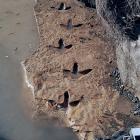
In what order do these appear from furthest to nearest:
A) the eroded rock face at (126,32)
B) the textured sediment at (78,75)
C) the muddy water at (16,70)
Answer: the muddy water at (16,70), the textured sediment at (78,75), the eroded rock face at (126,32)

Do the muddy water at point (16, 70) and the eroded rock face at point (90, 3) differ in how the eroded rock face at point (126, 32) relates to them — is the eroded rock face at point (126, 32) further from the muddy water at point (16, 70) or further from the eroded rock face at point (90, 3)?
the eroded rock face at point (90, 3)

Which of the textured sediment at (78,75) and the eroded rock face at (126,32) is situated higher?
the eroded rock face at (126,32)

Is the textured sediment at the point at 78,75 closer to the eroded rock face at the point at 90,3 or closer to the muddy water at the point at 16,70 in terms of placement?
the eroded rock face at the point at 90,3

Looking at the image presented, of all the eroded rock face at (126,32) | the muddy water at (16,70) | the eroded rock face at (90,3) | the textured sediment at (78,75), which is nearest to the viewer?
the eroded rock face at (126,32)

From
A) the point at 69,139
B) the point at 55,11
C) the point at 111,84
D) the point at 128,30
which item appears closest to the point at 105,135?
the point at 69,139

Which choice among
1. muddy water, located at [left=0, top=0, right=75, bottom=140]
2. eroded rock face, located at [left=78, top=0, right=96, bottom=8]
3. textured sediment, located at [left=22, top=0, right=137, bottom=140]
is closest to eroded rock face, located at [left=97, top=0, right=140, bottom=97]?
textured sediment, located at [left=22, top=0, right=137, bottom=140]

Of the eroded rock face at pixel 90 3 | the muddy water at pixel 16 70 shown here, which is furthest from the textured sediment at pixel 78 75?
the muddy water at pixel 16 70

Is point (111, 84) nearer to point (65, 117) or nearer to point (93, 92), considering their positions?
point (93, 92)

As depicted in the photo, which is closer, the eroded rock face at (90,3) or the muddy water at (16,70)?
the muddy water at (16,70)
